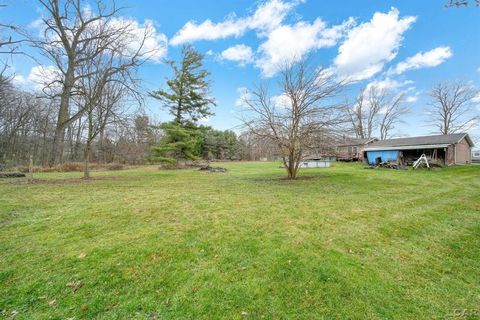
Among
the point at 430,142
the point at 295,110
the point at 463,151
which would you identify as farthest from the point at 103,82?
the point at 463,151

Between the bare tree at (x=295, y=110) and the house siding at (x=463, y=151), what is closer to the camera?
the bare tree at (x=295, y=110)

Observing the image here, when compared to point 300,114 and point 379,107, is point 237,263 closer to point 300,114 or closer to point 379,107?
point 300,114

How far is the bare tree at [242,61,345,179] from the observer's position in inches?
412

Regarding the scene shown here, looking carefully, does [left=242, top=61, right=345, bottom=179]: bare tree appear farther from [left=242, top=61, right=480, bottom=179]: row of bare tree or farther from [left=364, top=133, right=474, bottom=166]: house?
[left=364, top=133, right=474, bottom=166]: house

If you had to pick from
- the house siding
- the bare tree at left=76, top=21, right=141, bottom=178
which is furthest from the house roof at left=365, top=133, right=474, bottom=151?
the bare tree at left=76, top=21, right=141, bottom=178

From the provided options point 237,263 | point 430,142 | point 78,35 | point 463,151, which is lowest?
point 237,263

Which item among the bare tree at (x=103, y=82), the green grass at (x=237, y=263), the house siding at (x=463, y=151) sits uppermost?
the bare tree at (x=103, y=82)

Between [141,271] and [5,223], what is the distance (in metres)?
3.83

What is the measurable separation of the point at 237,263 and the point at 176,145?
20.1m

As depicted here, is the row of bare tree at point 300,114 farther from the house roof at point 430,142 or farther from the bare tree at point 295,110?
the house roof at point 430,142

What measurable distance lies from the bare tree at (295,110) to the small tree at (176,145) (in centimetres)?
1240

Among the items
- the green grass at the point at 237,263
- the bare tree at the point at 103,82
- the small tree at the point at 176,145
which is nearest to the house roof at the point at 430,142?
the green grass at the point at 237,263

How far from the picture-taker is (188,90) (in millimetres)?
22672

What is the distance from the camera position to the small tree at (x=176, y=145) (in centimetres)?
2159
